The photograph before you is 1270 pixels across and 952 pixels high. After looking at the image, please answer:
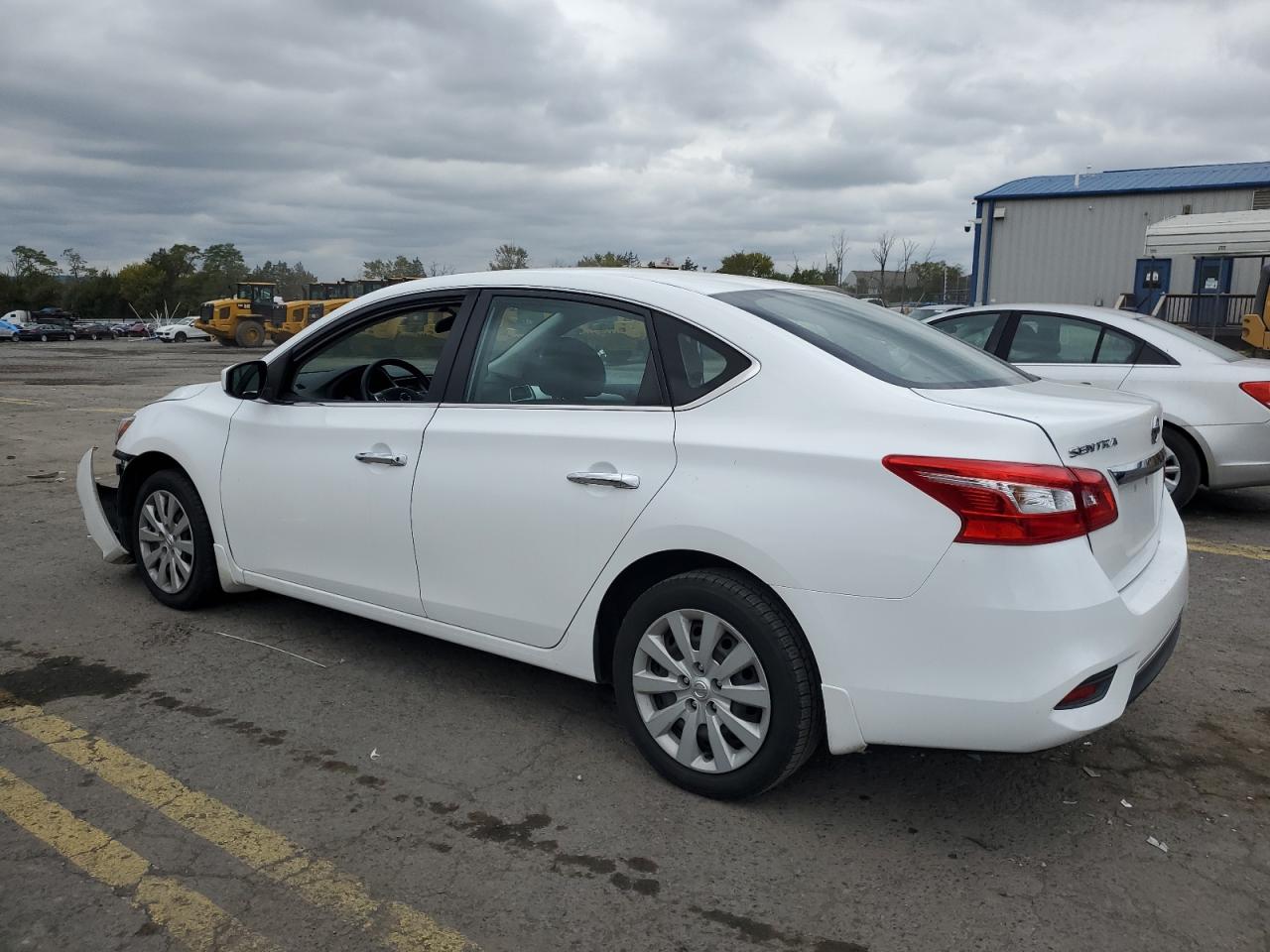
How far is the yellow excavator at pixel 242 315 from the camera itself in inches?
1673

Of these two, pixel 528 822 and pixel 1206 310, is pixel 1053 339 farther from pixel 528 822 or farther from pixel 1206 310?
pixel 1206 310

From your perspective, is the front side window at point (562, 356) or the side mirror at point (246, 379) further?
the side mirror at point (246, 379)

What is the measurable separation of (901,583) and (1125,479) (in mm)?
812

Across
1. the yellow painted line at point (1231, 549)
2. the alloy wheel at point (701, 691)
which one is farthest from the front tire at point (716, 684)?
the yellow painted line at point (1231, 549)

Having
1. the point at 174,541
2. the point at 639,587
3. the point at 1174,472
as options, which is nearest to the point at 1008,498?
the point at 639,587

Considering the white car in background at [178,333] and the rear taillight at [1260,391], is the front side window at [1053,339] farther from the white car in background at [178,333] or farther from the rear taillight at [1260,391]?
the white car in background at [178,333]

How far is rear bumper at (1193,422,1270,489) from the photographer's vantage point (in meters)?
6.68

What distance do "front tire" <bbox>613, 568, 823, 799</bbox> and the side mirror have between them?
2217mm

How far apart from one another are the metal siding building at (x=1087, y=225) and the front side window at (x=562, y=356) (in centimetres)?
2759

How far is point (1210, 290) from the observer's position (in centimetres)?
2588

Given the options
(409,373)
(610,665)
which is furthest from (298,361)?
(610,665)

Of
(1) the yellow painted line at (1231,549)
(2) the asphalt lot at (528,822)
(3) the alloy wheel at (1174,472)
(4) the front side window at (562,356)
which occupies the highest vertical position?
(4) the front side window at (562,356)

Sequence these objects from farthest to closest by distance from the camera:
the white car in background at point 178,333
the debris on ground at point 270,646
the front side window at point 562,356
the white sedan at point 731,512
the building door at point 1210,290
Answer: the white car in background at point 178,333, the building door at point 1210,290, the debris on ground at point 270,646, the front side window at point 562,356, the white sedan at point 731,512

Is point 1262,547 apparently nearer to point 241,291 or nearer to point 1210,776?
point 1210,776
